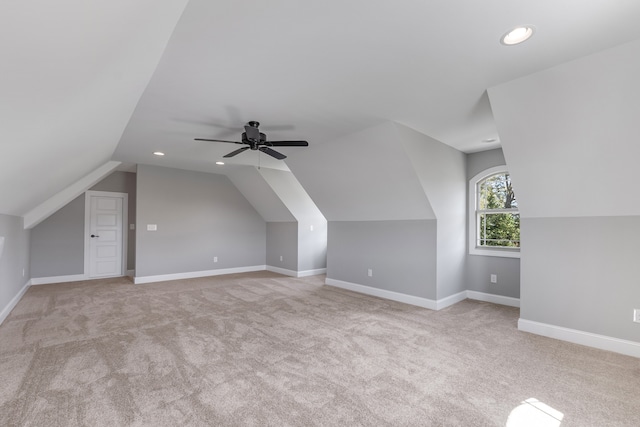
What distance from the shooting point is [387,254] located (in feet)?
15.9

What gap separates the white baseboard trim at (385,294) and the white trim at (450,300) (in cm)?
8

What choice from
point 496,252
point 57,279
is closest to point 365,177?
point 496,252

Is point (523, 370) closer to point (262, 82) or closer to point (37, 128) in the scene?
point (262, 82)

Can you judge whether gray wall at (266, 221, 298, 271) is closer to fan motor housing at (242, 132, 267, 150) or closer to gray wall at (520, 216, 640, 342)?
fan motor housing at (242, 132, 267, 150)

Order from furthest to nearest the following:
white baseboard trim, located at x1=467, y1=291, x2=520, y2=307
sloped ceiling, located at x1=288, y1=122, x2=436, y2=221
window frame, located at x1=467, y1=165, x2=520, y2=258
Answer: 1. window frame, located at x1=467, y1=165, x2=520, y2=258
2. white baseboard trim, located at x1=467, y1=291, x2=520, y2=307
3. sloped ceiling, located at x1=288, y1=122, x2=436, y2=221

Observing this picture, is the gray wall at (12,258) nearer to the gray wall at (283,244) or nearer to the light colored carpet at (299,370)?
the light colored carpet at (299,370)

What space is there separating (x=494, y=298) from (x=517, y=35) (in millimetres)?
3854

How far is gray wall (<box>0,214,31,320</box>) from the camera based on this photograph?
3623 mm

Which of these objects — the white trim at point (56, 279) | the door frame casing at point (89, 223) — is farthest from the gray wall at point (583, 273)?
the white trim at point (56, 279)

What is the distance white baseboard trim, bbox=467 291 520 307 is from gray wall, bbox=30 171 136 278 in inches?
298

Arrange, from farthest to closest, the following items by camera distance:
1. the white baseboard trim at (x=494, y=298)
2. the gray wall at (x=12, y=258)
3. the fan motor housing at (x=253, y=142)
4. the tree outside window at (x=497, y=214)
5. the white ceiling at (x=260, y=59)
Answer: the tree outside window at (x=497, y=214), the white baseboard trim at (x=494, y=298), the gray wall at (x=12, y=258), the fan motor housing at (x=253, y=142), the white ceiling at (x=260, y=59)

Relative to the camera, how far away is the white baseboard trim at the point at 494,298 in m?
4.33

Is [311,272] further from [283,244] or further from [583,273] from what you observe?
[583,273]

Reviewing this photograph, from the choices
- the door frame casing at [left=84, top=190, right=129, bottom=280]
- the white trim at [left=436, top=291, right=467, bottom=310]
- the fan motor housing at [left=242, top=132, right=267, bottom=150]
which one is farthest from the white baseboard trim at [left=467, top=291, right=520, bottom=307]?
the door frame casing at [left=84, top=190, right=129, bottom=280]
